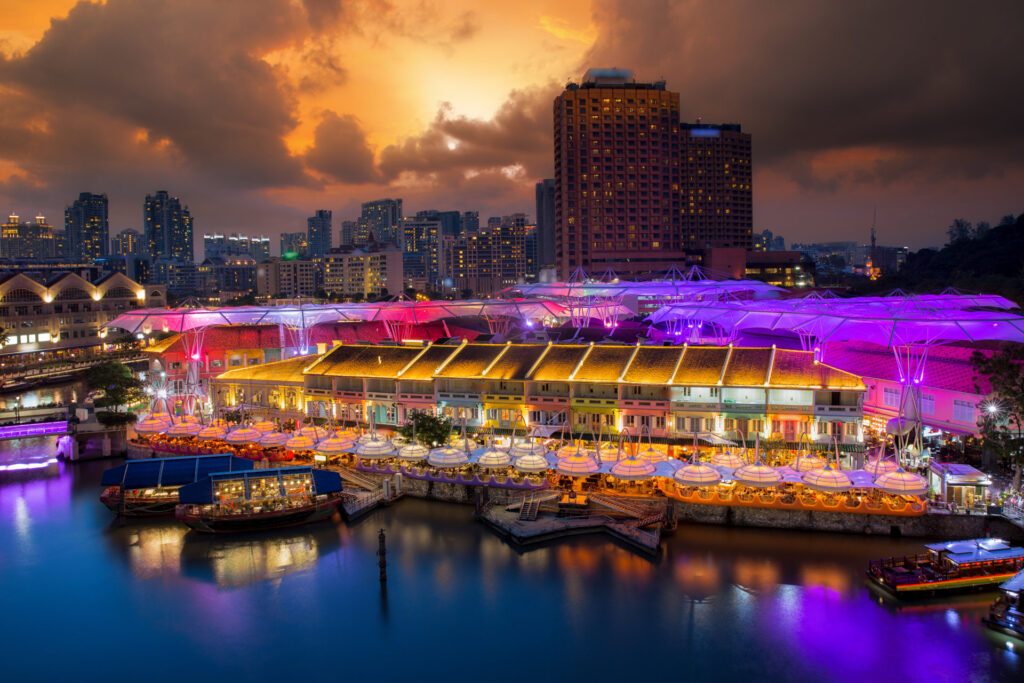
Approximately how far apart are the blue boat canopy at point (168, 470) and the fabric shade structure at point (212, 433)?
6.30 meters

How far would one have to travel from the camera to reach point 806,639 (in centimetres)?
2362

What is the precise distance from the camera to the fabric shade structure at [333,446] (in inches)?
1503

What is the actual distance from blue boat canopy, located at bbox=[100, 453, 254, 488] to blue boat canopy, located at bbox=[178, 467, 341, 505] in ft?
3.29

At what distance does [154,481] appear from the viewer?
35.2 metres

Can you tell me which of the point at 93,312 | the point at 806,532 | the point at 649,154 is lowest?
the point at 806,532

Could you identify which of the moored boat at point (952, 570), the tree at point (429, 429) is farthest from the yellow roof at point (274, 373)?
the moored boat at point (952, 570)

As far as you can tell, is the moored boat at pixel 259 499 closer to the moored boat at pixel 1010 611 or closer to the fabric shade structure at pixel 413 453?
the fabric shade structure at pixel 413 453

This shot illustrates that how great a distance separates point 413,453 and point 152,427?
19.1 metres

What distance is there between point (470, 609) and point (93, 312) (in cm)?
8529

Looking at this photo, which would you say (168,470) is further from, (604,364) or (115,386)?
(604,364)

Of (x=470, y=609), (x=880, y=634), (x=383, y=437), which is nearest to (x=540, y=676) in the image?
(x=470, y=609)

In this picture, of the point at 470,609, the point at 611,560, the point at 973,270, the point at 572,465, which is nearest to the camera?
the point at 470,609

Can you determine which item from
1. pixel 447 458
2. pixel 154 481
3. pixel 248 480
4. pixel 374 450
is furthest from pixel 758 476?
pixel 154 481

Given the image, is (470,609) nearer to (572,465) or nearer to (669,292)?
(572,465)
